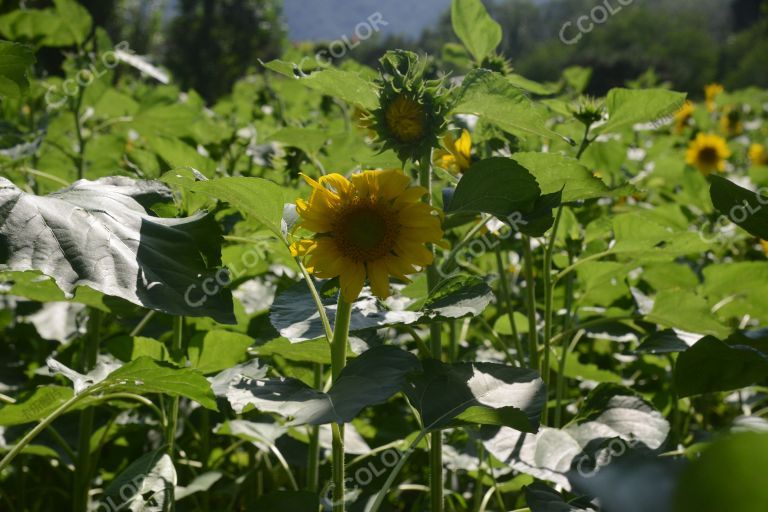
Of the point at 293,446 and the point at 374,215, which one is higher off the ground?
the point at 374,215

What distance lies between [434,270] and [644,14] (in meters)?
Result: 33.6

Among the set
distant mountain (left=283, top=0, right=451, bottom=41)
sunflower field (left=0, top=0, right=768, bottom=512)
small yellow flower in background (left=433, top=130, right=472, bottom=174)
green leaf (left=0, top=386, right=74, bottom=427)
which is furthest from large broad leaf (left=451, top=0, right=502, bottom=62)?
distant mountain (left=283, top=0, right=451, bottom=41)

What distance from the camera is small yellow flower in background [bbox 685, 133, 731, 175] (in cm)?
297

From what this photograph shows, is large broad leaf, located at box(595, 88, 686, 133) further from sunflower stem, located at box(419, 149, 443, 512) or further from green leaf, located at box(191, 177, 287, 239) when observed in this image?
green leaf, located at box(191, 177, 287, 239)

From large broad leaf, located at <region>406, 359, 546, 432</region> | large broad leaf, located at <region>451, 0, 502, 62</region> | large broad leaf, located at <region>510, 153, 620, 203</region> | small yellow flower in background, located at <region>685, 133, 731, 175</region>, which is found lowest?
large broad leaf, located at <region>406, 359, 546, 432</region>

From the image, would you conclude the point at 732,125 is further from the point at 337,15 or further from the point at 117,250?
the point at 337,15

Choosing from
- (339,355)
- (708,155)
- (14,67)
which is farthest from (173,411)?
(708,155)

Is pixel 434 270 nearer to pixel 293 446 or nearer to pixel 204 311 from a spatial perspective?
pixel 204 311

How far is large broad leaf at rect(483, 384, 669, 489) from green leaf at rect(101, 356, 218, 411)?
0.30 m

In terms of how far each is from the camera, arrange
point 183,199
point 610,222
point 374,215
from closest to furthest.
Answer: point 374,215 → point 183,199 → point 610,222

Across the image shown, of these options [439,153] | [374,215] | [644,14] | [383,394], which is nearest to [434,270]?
[374,215]

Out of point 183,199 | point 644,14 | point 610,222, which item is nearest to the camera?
point 183,199

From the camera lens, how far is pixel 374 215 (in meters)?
0.70

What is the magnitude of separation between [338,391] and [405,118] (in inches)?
10.7
